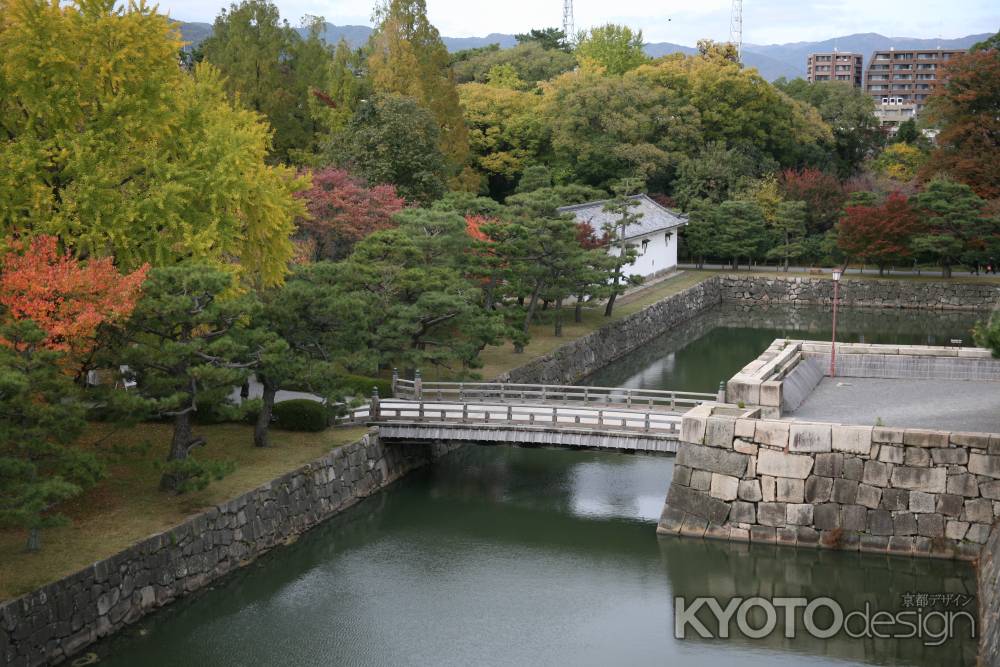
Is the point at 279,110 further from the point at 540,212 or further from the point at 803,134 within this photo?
the point at 803,134

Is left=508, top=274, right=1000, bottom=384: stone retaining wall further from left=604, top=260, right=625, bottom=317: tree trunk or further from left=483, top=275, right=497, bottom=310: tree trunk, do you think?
left=483, top=275, right=497, bottom=310: tree trunk

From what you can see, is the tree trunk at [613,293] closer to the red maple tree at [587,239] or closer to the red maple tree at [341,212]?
the red maple tree at [587,239]

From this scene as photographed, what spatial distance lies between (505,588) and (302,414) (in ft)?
25.6

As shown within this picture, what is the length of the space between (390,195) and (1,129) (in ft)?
66.4

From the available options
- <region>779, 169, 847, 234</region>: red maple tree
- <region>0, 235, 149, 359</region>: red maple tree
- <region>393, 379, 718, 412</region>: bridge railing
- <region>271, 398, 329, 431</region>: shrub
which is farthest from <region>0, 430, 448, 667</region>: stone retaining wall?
<region>779, 169, 847, 234</region>: red maple tree

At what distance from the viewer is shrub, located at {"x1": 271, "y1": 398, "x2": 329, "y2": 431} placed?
28016 millimetres

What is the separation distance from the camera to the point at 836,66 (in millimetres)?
170125

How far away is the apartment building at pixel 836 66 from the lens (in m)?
170

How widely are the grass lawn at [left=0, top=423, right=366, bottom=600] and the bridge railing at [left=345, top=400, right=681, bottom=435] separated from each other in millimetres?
957

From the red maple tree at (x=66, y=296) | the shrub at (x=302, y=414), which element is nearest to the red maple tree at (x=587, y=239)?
the shrub at (x=302, y=414)

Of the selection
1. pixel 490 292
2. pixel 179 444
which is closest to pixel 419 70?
pixel 490 292

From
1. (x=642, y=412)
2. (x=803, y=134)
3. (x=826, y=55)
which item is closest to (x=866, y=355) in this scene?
(x=642, y=412)

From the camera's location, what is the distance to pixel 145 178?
26094mm

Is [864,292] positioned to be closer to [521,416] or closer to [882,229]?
[882,229]
